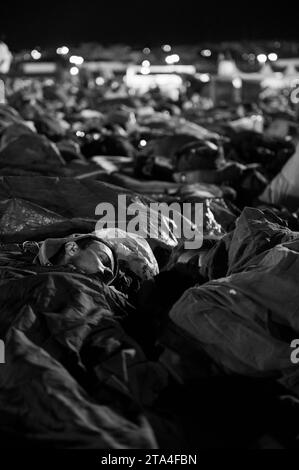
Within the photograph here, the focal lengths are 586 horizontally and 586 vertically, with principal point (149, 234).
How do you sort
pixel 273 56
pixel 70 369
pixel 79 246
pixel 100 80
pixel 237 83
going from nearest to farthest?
1. pixel 70 369
2. pixel 79 246
3. pixel 237 83
4. pixel 273 56
5. pixel 100 80

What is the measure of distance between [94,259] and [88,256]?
3 centimetres

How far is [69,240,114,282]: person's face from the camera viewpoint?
2.43 meters

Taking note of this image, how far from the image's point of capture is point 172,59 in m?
23.6

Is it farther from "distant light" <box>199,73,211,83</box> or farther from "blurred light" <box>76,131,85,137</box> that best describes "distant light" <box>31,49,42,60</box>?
"blurred light" <box>76,131,85,137</box>

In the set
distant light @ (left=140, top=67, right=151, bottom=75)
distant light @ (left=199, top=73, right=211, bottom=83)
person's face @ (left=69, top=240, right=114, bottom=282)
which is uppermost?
distant light @ (left=140, top=67, right=151, bottom=75)

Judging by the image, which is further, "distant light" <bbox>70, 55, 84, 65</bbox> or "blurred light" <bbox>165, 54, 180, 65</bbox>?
"distant light" <bbox>70, 55, 84, 65</bbox>

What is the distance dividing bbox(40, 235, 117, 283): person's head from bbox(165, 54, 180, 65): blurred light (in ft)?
72.5

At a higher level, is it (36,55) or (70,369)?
(36,55)

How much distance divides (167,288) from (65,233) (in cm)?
71

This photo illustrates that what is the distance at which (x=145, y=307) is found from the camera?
2414 mm

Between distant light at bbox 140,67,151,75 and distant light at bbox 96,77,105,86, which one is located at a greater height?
distant light at bbox 140,67,151,75

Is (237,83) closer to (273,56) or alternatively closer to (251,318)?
(273,56)

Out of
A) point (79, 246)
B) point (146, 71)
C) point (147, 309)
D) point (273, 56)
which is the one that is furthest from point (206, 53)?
point (147, 309)

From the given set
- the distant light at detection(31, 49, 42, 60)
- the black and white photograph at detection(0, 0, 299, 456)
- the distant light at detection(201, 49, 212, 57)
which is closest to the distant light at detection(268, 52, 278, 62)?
the distant light at detection(201, 49, 212, 57)
